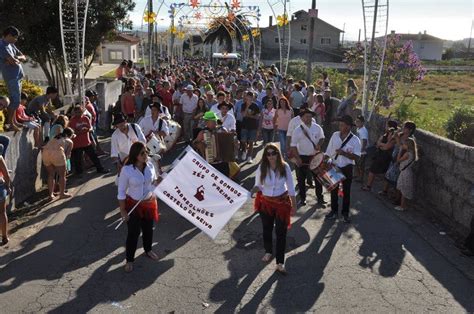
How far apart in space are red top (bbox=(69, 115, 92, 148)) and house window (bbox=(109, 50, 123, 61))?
218ft

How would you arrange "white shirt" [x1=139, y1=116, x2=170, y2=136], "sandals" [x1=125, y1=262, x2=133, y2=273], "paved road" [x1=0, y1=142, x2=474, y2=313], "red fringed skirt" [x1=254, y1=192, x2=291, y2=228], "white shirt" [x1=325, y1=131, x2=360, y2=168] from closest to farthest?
"paved road" [x1=0, y1=142, x2=474, y2=313] < "red fringed skirt" [x1=254, y1=192, x2=291, y2=228] < "sandals" [x1=125, y1=262, x2=133, y2=273] < "white shirt" [x1=325, y1=131, x2=360, y2=168] < "white shirt" [x1=139, y1=116, x2=170, y2=136]

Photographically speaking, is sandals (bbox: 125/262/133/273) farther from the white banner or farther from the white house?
the white house

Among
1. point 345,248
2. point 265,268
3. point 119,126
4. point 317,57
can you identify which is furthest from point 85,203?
point 317,57

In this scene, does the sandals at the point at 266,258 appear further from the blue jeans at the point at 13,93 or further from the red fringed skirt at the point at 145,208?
the blue jeans at the point at 13,93

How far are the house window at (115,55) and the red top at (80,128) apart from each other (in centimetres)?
6644

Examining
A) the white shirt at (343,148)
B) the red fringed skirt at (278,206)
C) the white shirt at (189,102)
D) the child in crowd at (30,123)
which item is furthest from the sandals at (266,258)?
the white shirt at (189,102)

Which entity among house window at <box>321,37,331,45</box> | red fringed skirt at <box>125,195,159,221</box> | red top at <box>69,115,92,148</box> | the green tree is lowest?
red fringed skirt at <box>125,195,159,221</box>

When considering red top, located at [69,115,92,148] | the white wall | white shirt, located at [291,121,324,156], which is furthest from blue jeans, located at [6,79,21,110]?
the white wall

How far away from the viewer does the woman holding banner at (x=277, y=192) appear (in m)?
5.97

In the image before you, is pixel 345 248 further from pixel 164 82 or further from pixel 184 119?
pixel 164 82

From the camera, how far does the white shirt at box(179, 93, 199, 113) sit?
13.1 meters

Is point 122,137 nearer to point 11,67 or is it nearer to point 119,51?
point 11,67

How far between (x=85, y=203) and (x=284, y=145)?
479cm

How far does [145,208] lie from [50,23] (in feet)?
44.9
